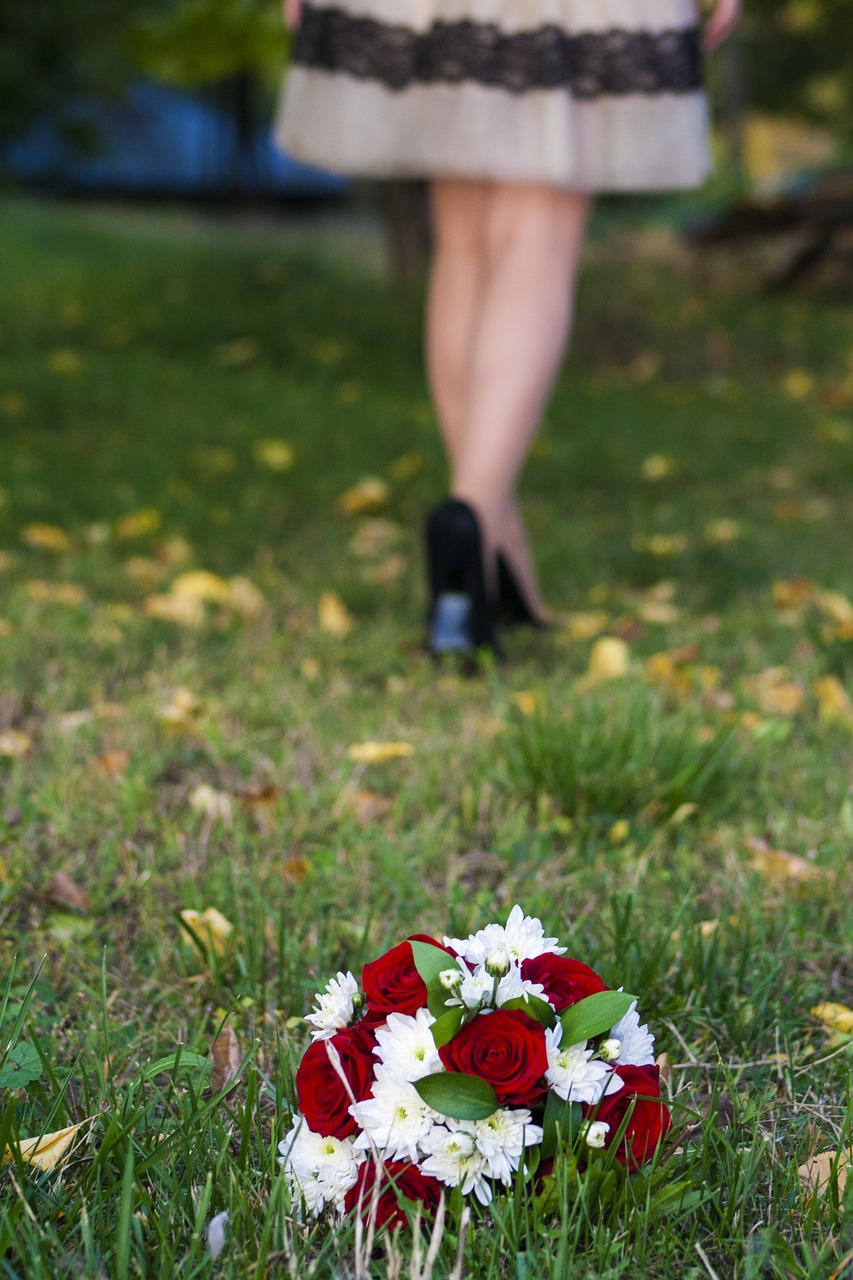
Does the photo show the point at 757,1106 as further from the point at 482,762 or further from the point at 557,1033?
the point at 482,762

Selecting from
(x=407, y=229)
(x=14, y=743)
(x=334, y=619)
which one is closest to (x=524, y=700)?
(x=334, y=619)

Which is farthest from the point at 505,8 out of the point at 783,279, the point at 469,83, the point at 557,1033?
the point at 783,279

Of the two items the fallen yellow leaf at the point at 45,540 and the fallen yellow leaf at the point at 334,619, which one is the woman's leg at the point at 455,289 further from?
the fallen yellow leaf at the point at 45,540

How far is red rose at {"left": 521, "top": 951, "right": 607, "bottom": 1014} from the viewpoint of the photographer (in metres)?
0.88

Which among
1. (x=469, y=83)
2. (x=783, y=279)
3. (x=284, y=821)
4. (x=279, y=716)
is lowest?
(x=783, y=279)

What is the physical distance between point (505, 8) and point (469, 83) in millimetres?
127

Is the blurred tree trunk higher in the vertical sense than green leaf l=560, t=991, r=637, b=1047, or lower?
lower

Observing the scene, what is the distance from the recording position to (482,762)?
1719 millimetres

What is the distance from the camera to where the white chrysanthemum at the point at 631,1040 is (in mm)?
877

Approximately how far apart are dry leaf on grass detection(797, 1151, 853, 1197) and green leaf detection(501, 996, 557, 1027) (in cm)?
23

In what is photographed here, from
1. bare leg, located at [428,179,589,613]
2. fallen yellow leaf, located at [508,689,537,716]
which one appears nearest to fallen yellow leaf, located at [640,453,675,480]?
bare leg, located at [428,179,589,613]

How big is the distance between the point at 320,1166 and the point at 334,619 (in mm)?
1652

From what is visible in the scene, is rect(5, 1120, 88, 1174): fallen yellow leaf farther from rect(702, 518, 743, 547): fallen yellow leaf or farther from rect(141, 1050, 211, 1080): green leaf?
rect(702, 518, 743, 547): fallen yellow leaf

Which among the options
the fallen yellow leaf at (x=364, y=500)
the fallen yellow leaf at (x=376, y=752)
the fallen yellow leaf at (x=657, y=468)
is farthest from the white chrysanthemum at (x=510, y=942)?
the fallen yellow leaf at (x=657, y=468)
